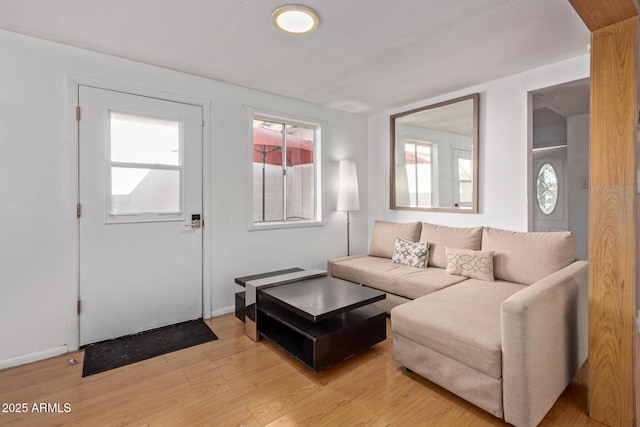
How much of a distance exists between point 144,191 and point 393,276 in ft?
7.95

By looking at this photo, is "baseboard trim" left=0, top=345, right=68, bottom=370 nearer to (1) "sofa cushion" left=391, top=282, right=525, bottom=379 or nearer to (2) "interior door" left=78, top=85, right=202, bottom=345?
(2) "interior door" left=78, top=85, right=202, bottom=345

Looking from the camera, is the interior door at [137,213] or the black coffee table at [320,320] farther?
the interior door at [137,213]

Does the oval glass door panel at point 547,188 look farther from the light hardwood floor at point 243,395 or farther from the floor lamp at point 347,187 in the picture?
the light hardwood floor at point 243,395

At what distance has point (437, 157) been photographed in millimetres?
3723

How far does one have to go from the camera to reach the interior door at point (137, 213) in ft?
8.42

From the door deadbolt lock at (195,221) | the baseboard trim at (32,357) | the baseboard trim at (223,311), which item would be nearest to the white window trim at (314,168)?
the door deadbolt lock at (195,221)

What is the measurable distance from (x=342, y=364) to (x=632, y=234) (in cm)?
184

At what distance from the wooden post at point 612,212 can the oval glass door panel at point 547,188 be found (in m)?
3.57

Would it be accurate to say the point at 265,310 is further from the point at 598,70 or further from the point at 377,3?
the point at 598,70

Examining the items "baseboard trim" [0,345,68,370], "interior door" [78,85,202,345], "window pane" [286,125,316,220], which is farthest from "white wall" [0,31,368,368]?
"window pane" [286,125,316,220]

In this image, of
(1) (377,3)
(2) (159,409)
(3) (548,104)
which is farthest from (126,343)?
(3) (548,104)

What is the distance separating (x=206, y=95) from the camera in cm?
311

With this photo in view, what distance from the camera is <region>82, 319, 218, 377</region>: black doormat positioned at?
2.31m

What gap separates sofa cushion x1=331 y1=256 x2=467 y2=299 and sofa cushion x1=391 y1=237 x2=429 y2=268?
0.21 ft
